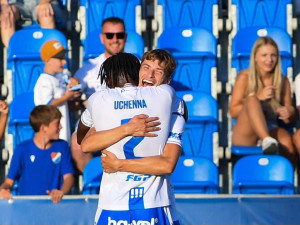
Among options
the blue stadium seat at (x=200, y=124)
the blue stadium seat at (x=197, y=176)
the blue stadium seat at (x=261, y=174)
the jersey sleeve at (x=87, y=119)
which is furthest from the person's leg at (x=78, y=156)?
the jersey sleeve at (x=87, y=119)

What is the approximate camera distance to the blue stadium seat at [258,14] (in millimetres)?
8383

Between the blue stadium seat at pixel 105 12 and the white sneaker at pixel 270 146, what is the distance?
6.74ft

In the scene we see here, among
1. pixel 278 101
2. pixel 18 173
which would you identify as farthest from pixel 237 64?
pixel 18 173

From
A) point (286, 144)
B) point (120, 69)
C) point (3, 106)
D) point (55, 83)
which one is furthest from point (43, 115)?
point (120, 69)

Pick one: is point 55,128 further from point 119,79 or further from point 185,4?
point 119,79

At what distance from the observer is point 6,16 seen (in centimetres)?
838

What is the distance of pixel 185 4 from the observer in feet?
27.6

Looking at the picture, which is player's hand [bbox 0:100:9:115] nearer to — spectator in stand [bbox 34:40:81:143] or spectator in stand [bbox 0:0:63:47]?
spectator in stand [bbox 34:40:81:143]

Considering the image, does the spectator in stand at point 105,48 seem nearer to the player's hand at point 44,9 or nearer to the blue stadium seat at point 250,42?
the player's hand at point 44,9

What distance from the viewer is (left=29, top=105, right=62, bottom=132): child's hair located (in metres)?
6.99

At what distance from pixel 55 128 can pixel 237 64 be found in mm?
2030

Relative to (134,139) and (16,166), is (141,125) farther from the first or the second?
(16,166)

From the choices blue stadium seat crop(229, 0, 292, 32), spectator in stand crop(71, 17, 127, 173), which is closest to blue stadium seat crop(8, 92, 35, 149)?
spectator in stand crop(71, 17, 127, 173)

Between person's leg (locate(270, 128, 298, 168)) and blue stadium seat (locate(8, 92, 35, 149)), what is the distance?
7.12 feet
